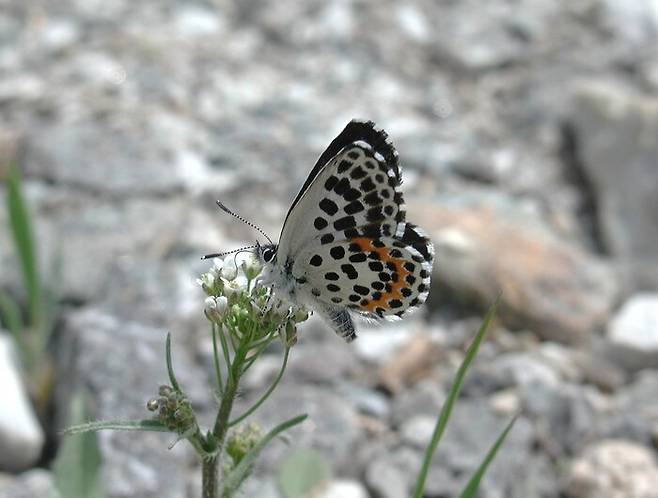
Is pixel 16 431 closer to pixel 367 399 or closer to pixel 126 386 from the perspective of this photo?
pixel 126 386

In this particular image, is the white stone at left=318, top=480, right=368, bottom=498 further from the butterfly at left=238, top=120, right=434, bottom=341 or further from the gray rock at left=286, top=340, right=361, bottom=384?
the butterfly at left=238, top=120, right=434, bottom=341

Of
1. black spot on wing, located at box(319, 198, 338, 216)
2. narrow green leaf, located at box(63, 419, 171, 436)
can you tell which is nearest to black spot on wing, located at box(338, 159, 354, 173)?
black spot on wing, located at box(319, 198, 338, 216)

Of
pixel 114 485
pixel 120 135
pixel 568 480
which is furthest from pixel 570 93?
pixel 114 485

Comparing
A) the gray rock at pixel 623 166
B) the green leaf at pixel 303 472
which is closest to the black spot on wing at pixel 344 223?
the green leaf at pixel 303 472

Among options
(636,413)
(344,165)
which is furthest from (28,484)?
(636,413)

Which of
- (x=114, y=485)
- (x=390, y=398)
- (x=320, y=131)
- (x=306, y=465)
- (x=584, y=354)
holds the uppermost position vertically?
(x=320, y=131)

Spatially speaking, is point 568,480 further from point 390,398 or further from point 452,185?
point 452,185
